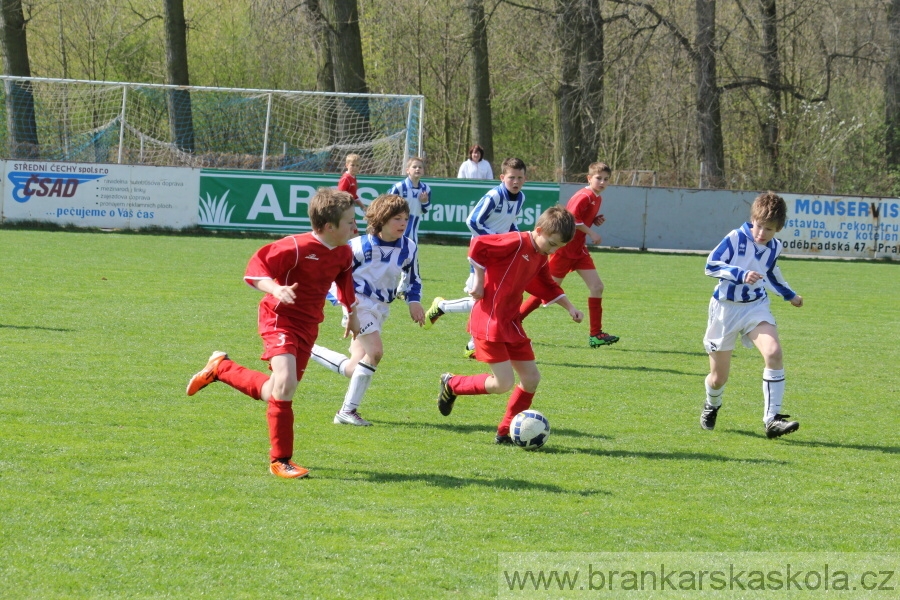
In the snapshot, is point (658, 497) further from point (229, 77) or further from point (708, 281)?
point (229, 77)

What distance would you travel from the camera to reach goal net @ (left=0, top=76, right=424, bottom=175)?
21.5 m

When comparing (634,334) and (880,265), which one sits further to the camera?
(880,265)

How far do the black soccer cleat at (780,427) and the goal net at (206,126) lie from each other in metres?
15.7

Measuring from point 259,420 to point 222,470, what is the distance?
1.17m

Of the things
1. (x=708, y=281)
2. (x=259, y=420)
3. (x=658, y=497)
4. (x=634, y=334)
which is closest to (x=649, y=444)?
(x=658, y=497)

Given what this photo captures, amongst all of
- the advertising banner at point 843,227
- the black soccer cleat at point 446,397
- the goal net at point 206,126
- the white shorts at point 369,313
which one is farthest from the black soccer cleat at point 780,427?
the goal net at point 206,126

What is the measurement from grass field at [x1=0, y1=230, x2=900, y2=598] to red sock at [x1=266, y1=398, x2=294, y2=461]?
169 mm

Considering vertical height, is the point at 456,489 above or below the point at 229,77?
below

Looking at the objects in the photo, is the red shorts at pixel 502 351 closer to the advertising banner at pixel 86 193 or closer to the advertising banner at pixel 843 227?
the advertising banner at pixel 86 193

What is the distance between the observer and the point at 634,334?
10797 mm

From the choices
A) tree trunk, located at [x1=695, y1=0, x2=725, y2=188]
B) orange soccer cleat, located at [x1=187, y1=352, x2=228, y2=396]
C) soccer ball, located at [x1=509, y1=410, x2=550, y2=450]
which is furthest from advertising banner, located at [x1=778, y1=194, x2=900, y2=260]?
orange soccer cleat, located at [x1=187, y1=352, x2=228, y2=396]

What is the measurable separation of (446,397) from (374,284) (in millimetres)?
823

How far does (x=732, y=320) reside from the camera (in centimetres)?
654

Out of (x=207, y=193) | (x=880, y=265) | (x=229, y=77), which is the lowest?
(x=880, y=265)
